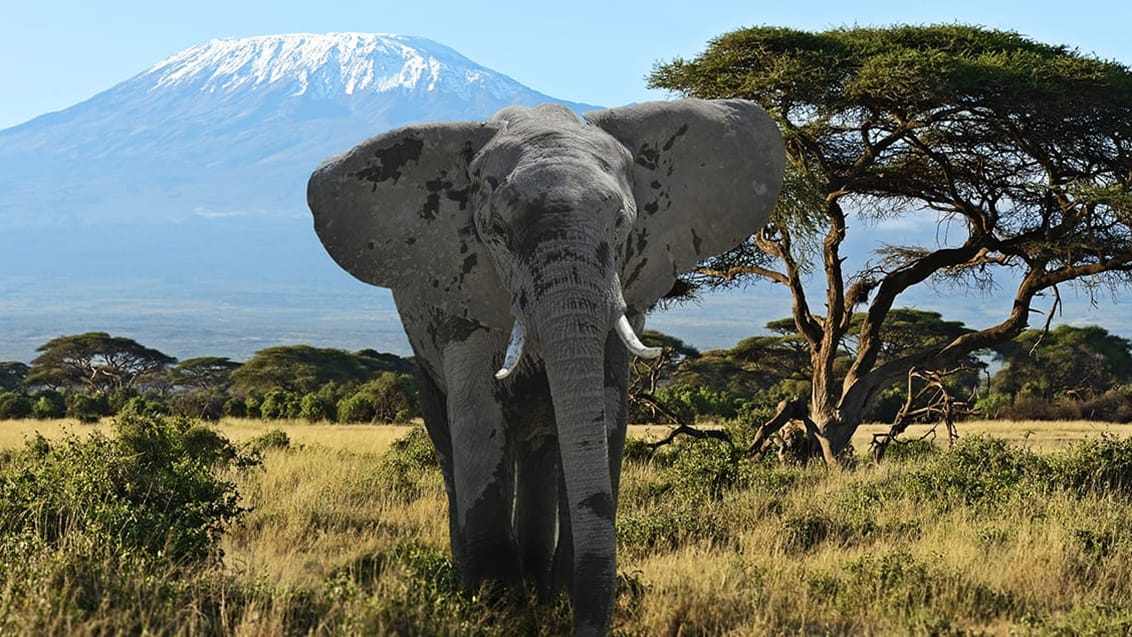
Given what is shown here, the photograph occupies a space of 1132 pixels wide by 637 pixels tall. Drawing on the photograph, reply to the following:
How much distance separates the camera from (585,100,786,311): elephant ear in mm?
6066

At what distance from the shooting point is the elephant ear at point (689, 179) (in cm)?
607

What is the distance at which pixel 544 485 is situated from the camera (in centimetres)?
689

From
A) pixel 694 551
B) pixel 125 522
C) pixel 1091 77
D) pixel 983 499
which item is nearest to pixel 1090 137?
pixel 1091 77

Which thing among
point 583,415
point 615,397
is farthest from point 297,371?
point 583,415

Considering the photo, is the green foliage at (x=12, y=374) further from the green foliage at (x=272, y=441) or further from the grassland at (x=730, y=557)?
the grassland at (x=730, y=557)

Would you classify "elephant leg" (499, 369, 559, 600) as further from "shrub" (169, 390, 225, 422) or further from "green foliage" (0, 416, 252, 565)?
"shrub" (169, 390, 225, 422)

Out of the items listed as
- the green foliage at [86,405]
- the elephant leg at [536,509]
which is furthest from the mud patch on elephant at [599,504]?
the green foliage at [86,405]

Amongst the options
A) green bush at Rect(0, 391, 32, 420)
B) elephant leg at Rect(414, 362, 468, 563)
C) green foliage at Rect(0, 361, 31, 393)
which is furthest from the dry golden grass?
green foliage at Rect(0, 361, 31, 393)

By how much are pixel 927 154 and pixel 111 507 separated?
1146 centimetres

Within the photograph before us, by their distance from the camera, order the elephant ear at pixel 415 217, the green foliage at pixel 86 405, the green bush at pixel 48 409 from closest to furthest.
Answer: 1. the elephant ear at pixel 415 217
2. the green bush at pixel 48 409
3. the green foliage at pixel 86 405

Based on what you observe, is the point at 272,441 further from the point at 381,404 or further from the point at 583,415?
the point at 381,404

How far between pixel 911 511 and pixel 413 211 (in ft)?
17.8

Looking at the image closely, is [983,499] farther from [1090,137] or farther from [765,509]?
[1090,137]

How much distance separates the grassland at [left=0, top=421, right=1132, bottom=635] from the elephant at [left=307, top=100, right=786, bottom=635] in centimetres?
60
